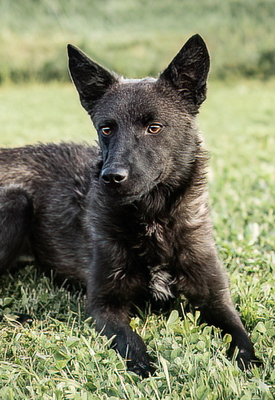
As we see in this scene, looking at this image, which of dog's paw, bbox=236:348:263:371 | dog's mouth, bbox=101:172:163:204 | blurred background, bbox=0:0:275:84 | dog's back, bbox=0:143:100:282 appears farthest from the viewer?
blurred background, bbox=0:0:275:84

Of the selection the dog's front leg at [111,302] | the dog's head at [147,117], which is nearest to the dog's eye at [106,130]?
the dog's head at [147,117]

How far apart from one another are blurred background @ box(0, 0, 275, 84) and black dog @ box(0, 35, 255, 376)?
34.1 feet

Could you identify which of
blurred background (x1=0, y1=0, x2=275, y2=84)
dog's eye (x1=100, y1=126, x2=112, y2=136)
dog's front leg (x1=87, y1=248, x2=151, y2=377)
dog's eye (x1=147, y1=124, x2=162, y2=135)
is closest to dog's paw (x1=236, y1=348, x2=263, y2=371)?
dog's front leg (x1=87, y1=248, x2=151, y2=377)

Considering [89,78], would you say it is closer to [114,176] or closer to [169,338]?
[114,176]

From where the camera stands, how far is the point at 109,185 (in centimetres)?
260

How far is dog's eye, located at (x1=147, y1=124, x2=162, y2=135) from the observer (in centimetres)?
281

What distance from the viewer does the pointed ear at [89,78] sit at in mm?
3070

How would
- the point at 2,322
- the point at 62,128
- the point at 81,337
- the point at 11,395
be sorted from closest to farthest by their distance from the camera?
1. the point at 11,395
2. the point at 81,337
3. the point at 2,322
4. the point at 62,128

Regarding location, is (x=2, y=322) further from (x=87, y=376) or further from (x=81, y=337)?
(x=87, y=376)

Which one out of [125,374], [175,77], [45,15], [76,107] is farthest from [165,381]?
[45,15]

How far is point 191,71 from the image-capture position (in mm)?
2924

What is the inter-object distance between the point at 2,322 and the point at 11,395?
0.85 meters

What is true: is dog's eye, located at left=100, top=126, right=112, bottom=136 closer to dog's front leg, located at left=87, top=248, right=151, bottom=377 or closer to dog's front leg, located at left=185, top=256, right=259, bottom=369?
dog's front leg, located at left=87, top=248, right=151, bottom=377

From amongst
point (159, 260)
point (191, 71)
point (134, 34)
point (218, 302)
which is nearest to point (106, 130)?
point (191, 71)
